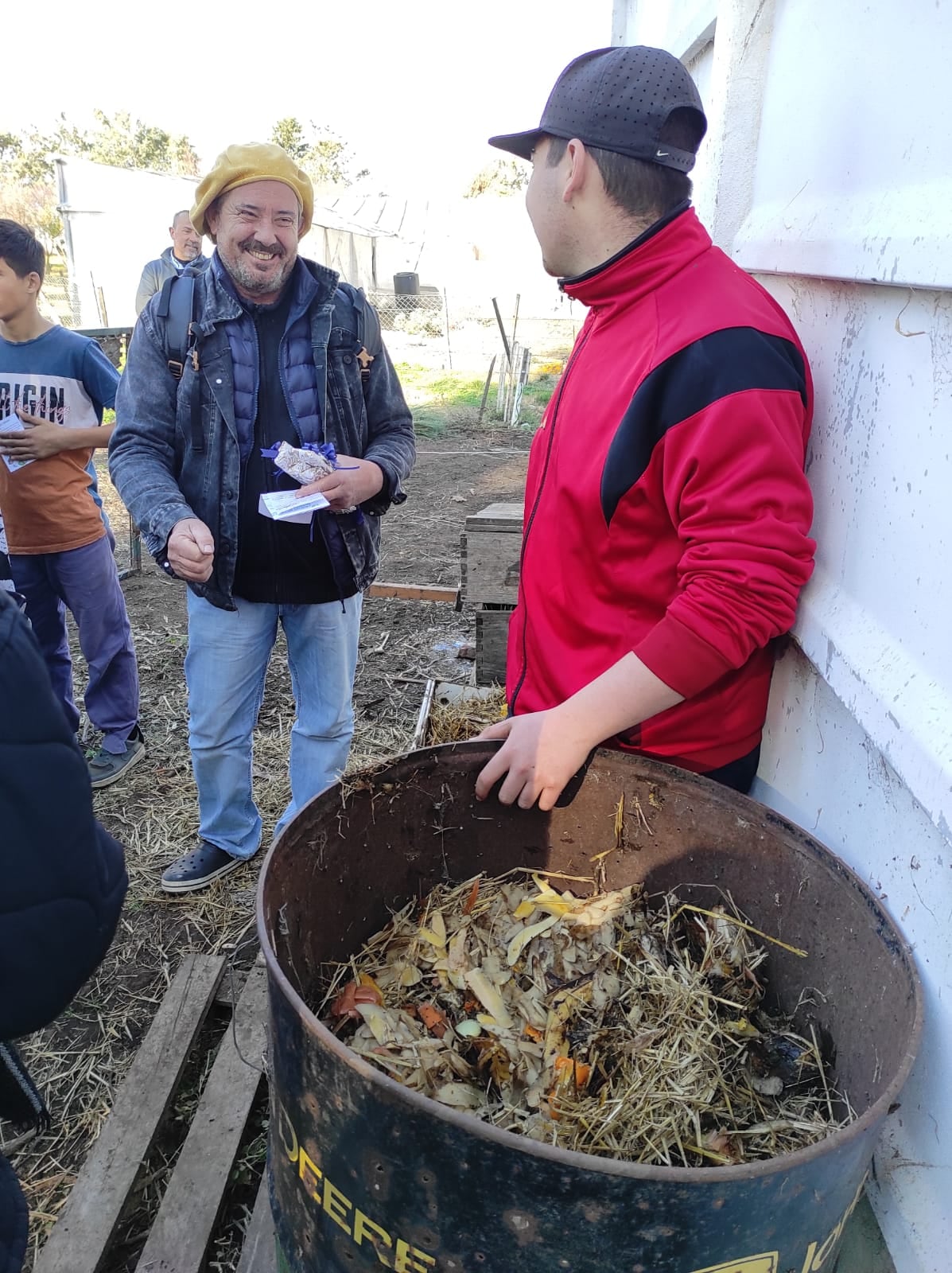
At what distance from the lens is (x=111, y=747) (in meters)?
4.33

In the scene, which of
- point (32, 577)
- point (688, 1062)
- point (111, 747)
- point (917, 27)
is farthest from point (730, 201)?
point (111, 747)

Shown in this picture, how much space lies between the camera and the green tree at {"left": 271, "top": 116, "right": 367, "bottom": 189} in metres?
52.5

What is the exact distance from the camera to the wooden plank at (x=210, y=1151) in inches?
79.7

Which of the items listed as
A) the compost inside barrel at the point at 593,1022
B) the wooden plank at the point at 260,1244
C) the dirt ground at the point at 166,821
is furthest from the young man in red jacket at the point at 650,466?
the dirt ground at the point at 166,821

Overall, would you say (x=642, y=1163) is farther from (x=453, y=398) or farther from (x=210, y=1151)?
(x=453, y=398)

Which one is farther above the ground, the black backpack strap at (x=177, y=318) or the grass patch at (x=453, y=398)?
the black backpack strap at (x=177, y=318)

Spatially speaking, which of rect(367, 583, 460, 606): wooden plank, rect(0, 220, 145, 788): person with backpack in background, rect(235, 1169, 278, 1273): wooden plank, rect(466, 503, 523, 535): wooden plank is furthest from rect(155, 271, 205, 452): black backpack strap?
rect(367, 583, 460, 606): wooden plank

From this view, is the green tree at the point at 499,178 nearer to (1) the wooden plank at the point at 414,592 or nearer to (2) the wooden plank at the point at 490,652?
(1) the wooden plank at the point at 414,592

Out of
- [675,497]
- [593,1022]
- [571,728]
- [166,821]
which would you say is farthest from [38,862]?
[166,821]

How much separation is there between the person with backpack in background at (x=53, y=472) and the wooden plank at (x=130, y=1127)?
1.69m

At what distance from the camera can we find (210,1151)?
227cm

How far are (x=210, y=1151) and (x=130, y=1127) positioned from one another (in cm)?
26

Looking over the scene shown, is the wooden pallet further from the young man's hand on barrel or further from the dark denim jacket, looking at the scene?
the dark denim jacket

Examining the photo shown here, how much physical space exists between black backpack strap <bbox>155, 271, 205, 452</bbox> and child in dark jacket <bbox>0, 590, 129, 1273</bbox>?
1830 mm
